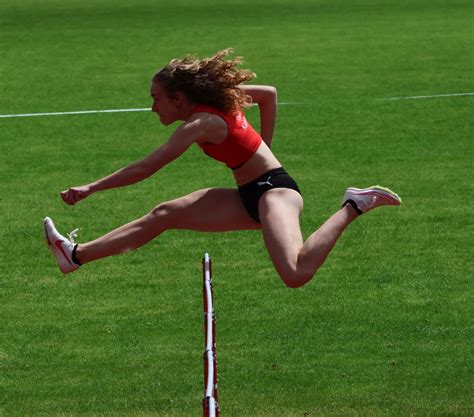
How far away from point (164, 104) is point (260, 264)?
483 cm

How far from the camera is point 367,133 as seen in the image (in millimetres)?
20891

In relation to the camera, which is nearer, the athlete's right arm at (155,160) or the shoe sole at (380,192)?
the athlete's right arm at (155,160)

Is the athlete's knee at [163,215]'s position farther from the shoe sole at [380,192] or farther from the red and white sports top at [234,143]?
the shoe sole at [380,192]

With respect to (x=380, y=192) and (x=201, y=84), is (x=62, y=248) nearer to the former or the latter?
(x=201, y=84)

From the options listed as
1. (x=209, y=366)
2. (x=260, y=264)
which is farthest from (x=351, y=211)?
(x=260, y=264)

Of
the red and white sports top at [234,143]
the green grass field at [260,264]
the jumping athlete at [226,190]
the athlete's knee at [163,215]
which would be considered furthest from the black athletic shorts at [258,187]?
the green grass field at [260,264]

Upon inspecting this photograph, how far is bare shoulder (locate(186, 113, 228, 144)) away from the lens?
9914mm

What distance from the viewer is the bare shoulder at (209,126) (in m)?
9.91

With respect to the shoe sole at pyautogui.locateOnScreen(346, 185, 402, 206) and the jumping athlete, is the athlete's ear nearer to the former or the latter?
→ the jumping athlete

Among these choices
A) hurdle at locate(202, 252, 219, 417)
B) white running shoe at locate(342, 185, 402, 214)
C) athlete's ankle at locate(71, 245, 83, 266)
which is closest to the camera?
hurdle at locate(202, 252, 219, 417)

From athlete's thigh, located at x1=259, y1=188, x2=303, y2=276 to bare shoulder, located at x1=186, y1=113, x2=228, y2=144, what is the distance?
0.55 meters

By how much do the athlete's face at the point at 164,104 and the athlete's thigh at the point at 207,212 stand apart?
2.01 feet

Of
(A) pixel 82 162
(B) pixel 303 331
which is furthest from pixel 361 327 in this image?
(A) pixel 82 162

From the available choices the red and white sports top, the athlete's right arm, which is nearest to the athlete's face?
the red and white sports top
